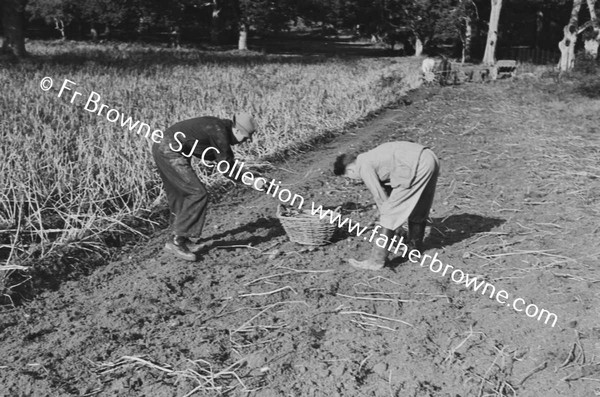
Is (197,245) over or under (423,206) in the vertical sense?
under

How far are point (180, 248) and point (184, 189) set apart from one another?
520 mm

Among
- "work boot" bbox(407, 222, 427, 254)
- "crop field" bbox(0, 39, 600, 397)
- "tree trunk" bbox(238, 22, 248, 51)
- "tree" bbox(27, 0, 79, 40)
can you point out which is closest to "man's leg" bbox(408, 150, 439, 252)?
"work boot" bbox(407, 222, 427, 254)

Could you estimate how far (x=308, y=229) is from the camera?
530 cm

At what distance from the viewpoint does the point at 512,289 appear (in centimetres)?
468

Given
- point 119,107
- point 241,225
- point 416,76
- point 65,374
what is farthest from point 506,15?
point 65,374

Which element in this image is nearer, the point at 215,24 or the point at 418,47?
the point at 418,47

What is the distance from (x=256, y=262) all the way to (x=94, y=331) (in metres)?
1.58

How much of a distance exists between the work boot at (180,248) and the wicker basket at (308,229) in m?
0.83

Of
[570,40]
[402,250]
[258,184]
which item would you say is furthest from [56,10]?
[402,250]

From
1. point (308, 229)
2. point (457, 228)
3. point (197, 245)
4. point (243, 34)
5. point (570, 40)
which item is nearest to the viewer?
point (308, 229)

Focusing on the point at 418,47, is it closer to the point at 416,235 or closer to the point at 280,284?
the point at 416,235

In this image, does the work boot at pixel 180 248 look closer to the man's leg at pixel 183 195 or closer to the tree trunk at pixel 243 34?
the man's leg at pixel 183 195

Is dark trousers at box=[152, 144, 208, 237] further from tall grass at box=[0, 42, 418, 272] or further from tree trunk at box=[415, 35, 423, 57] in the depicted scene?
tree trunk at box=[415, 35, 423, 57]

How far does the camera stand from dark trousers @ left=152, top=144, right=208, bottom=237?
5.00 meters
